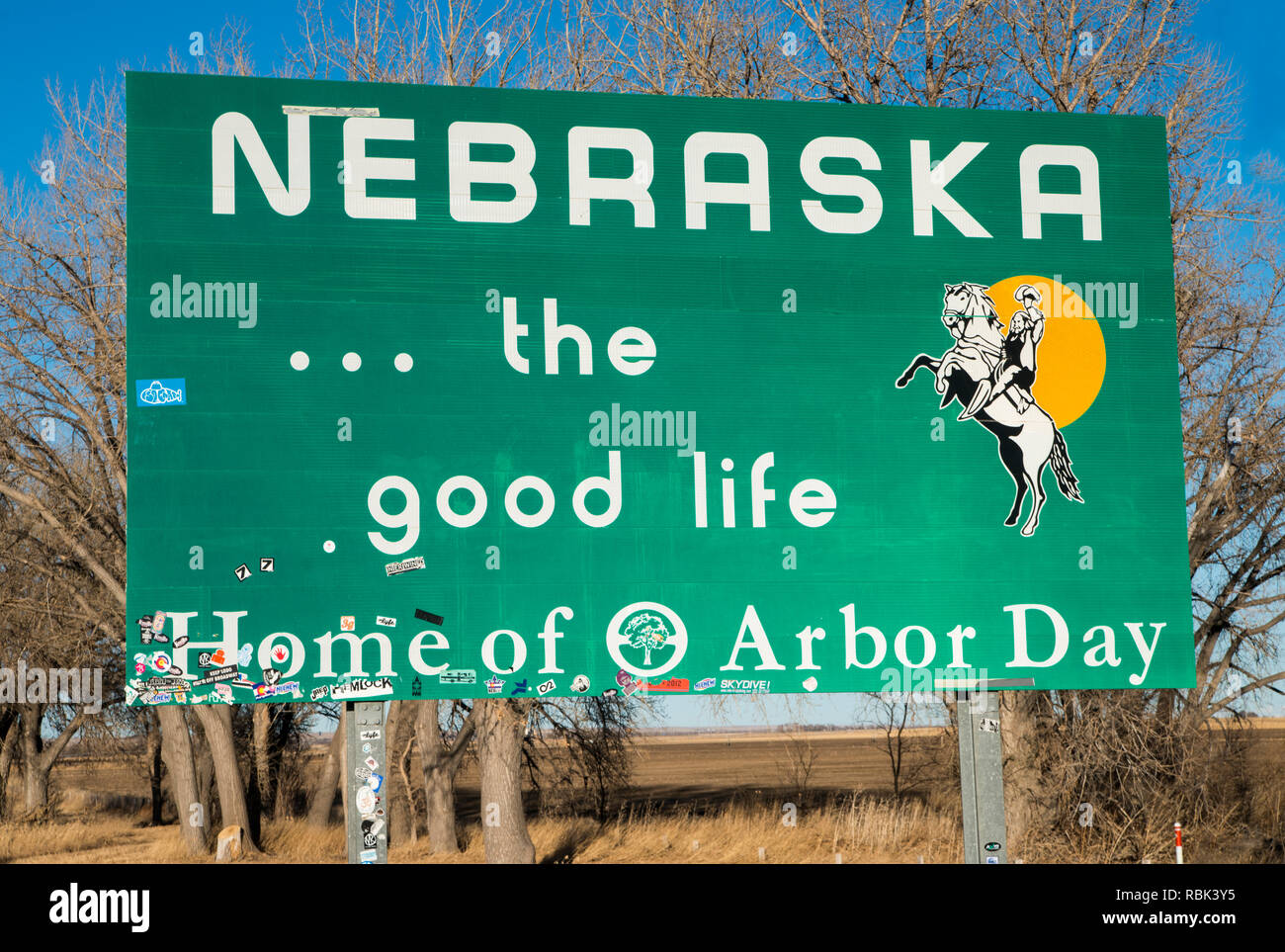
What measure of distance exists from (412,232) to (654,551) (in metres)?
2.99

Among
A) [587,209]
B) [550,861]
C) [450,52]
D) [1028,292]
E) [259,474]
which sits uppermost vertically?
[450,52]

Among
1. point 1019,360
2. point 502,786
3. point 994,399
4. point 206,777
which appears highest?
point 1019,360

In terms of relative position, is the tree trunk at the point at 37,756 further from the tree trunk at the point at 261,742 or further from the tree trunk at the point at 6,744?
the tree trunk at the point at 261,742

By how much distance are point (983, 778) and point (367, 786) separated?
187 inches

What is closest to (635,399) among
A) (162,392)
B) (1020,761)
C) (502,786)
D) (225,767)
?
(162,392)

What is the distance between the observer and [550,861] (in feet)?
54.2

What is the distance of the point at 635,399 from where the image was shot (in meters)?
9.73

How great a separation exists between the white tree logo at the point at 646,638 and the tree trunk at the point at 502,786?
228 inches

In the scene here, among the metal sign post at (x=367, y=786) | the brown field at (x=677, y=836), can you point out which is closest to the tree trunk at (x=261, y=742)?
the brown field at (x=677, y=836)

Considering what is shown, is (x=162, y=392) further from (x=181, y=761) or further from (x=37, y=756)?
(x=37, y=756)

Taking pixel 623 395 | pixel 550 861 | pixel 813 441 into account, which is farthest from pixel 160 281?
pixel 550 861

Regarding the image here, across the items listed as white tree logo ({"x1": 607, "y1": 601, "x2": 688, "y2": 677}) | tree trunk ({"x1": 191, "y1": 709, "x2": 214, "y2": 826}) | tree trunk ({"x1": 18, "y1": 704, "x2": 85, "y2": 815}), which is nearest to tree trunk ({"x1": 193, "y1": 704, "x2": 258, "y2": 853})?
tree trunk ({"x1": 191, "y1": 709, "x2": 214, "y2": 826})

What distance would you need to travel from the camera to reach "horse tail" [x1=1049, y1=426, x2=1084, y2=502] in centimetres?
1019

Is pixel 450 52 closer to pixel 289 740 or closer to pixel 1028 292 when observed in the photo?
pixel 1028 292
